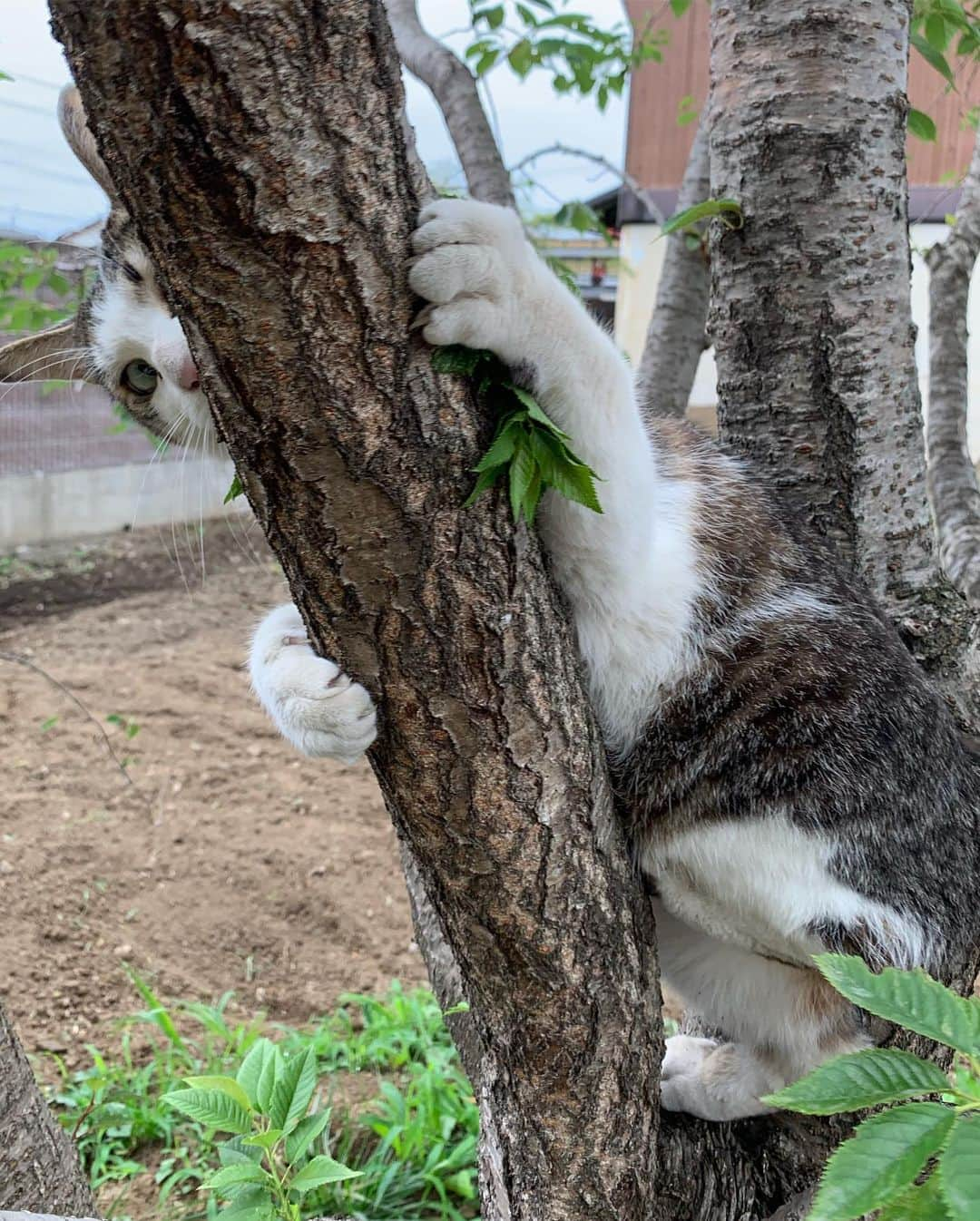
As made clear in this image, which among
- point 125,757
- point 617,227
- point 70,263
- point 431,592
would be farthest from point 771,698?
point 617,227

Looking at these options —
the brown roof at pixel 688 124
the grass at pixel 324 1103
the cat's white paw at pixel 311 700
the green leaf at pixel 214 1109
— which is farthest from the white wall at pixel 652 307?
the green leaf at pixel 214 1109

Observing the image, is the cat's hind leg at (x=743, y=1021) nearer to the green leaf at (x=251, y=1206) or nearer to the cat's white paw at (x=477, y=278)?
the green leaf at (x=251, y=1206)

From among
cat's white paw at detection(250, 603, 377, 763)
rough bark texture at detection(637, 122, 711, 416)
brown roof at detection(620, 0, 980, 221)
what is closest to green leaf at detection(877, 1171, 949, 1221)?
cat's white paw at detection(250, 603, 377, 763)

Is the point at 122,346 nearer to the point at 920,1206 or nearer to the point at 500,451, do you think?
the point at 500,451

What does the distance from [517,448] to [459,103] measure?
97.7 inches

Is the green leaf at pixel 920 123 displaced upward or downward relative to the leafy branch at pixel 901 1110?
upward

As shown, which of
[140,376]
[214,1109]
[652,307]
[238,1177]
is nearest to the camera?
[238,1177]

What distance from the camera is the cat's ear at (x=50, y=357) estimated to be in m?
1.94

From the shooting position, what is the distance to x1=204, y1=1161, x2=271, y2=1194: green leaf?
4.21ft

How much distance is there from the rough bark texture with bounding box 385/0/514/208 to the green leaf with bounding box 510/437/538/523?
6.77ft

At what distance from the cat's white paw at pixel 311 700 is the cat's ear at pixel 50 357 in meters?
0.88

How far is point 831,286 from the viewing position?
174cm

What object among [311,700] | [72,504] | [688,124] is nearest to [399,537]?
[311,700]

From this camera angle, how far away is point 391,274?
3.11 ft
